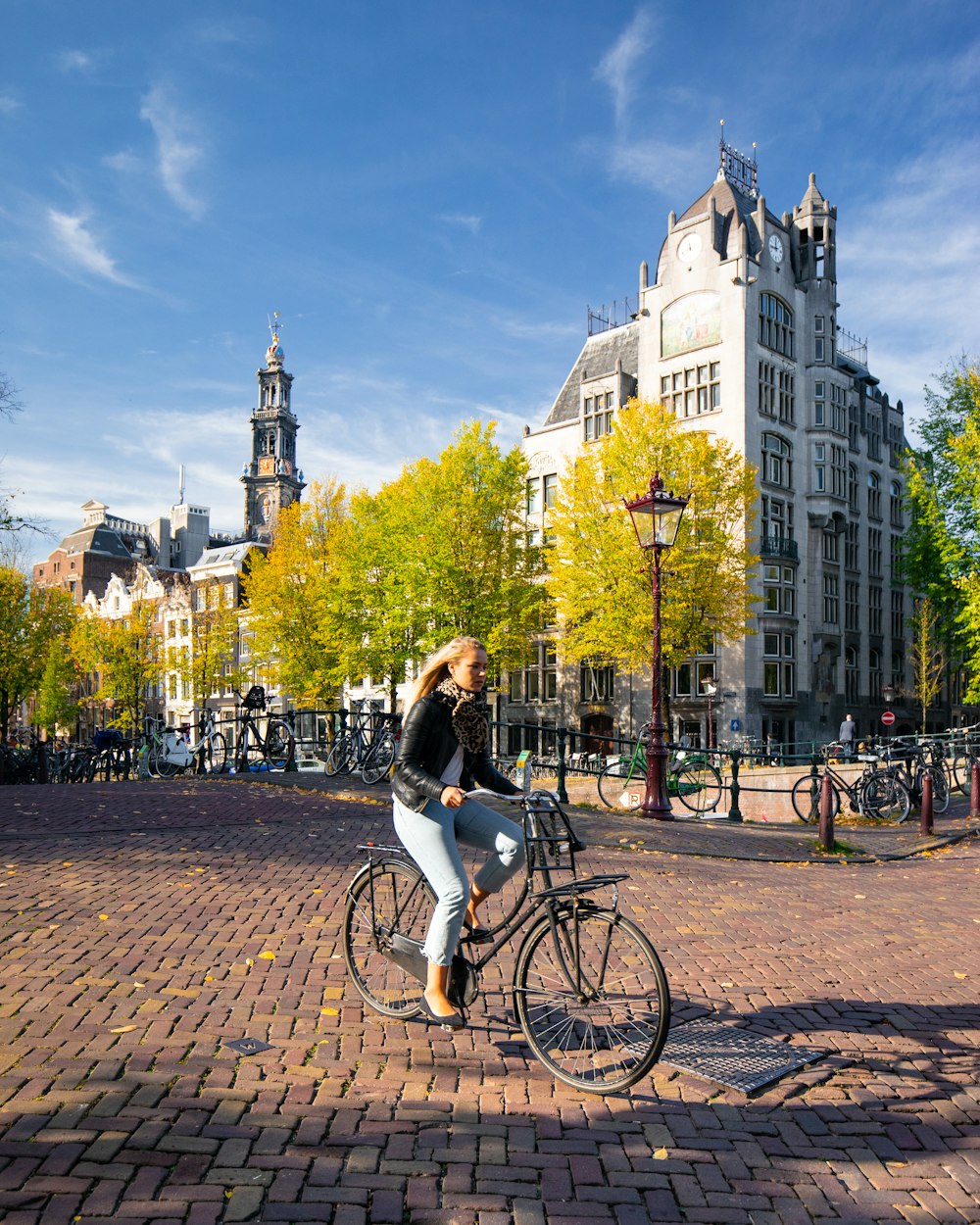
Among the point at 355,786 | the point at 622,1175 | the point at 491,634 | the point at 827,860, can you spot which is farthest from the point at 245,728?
the point at 622,1175

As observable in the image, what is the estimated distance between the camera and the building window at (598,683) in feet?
148

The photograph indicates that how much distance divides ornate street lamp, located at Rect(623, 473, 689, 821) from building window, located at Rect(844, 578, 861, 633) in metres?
37.1

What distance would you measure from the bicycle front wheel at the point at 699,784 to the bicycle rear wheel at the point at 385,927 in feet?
48.4

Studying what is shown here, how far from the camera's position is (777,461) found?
145 ft

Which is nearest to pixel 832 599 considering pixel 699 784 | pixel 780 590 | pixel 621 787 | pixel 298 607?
pixel 780 590

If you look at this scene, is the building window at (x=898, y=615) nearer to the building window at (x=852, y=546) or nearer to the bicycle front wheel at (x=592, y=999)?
the building window at (x=852, y=546)

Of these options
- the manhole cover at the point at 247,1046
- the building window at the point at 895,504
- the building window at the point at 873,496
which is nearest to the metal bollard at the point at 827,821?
the manhole cover at the point at 247,1046

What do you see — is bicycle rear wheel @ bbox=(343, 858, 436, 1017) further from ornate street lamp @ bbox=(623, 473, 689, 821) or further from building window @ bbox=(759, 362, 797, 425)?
building window @ bbox=(759, 362, 797, 425)

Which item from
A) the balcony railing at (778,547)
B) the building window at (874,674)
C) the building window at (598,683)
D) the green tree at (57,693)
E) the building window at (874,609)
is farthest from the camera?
the green tree at (57,693)

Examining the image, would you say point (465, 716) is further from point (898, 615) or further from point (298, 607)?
point (898, 615)

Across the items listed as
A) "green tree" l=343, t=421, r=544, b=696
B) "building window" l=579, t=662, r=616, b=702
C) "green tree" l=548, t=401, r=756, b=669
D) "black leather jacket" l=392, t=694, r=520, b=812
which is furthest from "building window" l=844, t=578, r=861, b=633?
"black leather jacket" l=392, t=694, r=520, b=812

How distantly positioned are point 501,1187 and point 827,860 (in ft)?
32.2

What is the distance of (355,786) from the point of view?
53.5ft

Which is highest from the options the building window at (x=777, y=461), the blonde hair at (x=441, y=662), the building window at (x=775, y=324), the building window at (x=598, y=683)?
the building window at (x=775, y=324)
